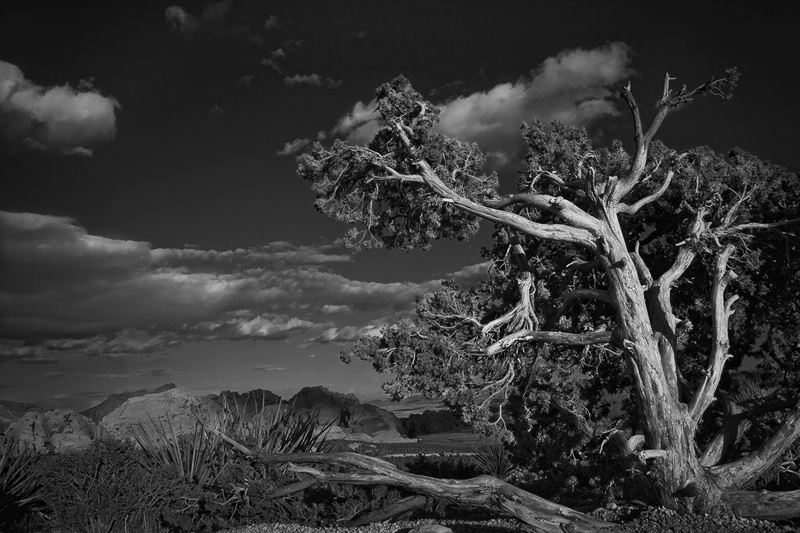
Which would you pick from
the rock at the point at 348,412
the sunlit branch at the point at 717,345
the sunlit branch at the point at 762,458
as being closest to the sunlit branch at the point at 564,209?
the sunlit branch at the point at 717,345

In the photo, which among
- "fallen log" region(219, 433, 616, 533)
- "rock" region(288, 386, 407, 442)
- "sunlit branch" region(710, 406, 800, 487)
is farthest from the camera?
"rock" region(288, 386, 407, 442)

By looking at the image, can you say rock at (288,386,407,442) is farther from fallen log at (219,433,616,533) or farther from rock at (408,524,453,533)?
rock at (408,524,453,533)

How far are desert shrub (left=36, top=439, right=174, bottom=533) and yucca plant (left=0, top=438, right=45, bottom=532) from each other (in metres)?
0.29

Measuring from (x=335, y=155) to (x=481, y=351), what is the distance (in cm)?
511

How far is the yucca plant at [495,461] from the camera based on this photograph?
1402 cm

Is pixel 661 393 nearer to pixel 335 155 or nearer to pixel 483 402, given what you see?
pixel 483 402

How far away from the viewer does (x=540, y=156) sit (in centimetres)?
1433

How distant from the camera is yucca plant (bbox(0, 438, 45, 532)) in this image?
10.7 m

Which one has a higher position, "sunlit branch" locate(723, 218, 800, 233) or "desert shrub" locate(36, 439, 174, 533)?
"sunlit branch" locate(723, 218, 800, 233)

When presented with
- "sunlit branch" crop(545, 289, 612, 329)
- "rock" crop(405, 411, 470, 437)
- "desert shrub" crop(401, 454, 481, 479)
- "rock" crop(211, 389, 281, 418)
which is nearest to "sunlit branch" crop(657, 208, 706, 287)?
"sunlit branch" crop(545, 289, 612, 329)

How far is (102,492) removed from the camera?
10.1m

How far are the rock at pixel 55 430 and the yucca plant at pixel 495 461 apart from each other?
885 cm

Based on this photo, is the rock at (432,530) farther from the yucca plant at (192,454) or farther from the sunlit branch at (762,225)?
the sunlit branch at (762,225)

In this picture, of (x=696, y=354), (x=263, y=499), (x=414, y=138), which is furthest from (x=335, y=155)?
(x=696, y=354)
